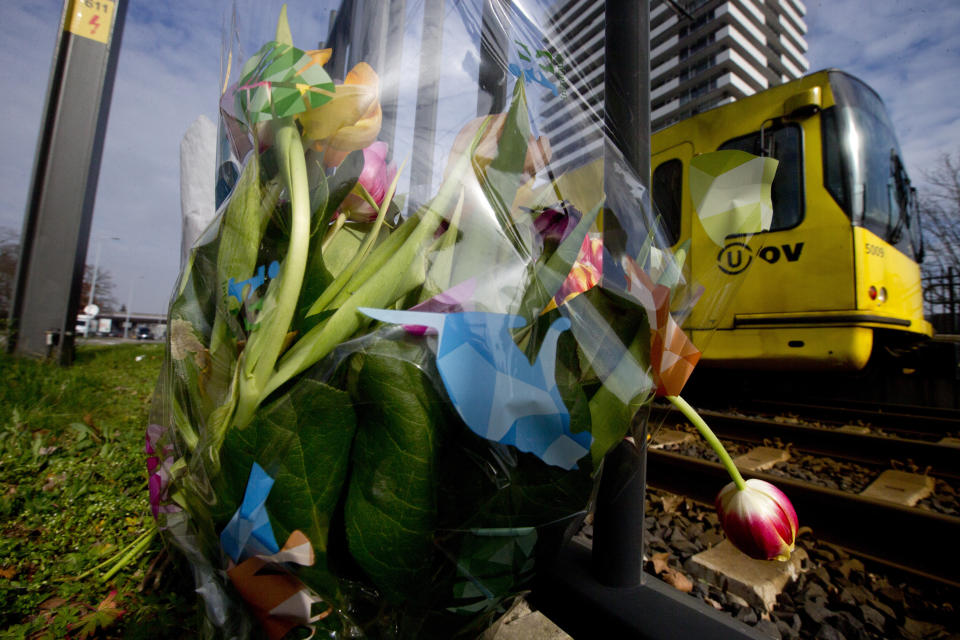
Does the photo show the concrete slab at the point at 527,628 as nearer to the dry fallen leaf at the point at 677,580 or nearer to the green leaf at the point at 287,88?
the green leaf at the point at 287,88

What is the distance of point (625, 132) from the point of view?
590mm

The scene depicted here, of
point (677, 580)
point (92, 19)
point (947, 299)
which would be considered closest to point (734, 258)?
point (677, 580)

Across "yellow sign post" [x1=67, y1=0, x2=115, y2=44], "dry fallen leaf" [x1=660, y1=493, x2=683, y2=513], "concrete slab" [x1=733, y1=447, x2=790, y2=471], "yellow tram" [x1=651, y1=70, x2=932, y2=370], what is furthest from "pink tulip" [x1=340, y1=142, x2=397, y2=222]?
"yellow sign post" [x1=67, y1=0, x2=115, y2=44]

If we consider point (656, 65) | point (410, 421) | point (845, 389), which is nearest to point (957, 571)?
point (656, 65)

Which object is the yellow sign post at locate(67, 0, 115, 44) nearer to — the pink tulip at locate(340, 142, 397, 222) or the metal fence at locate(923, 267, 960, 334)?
the pink tulip at locate(340, 142, 397, 222)

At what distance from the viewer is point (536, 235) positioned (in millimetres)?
450

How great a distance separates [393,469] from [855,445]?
4.41 m

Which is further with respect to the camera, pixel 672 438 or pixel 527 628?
pixel 672 438

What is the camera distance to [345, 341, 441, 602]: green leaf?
1.11 ft

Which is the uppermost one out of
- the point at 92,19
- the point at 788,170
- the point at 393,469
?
the point at 92,19

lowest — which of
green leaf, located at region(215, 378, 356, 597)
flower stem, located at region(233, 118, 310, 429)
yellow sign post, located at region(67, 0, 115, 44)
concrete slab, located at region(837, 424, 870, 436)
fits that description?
concrete slab, located at region(837, 424, 870, 436)

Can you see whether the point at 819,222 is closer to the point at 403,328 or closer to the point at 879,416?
the point at 879,416

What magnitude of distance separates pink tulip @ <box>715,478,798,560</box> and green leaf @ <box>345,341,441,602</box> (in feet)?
0.97

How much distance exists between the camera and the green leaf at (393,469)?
0.34m
